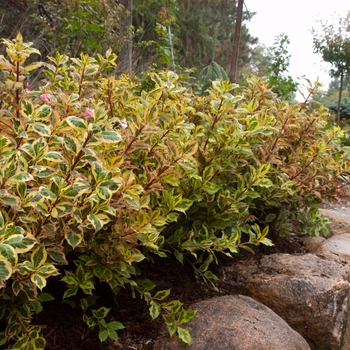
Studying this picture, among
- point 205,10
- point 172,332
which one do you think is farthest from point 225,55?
Result: point 172,332

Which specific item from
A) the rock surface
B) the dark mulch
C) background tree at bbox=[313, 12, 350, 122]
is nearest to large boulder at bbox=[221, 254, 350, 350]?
the dark mulch

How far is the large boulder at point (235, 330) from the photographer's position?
5.66 feet

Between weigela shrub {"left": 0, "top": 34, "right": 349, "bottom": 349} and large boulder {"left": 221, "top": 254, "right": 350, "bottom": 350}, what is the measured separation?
0.26 meters

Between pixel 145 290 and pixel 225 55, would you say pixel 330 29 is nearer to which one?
pixel 225 55

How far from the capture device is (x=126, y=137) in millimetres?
1642

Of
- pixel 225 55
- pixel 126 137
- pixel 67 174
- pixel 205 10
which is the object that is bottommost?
pixel 67 174

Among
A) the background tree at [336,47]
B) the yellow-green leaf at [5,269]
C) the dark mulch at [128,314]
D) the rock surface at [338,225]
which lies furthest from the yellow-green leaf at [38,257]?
the background tree at [336,47]

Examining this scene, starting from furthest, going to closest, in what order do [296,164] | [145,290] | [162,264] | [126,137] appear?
[296,164]
[162,264]
[145,290]
[126,137]

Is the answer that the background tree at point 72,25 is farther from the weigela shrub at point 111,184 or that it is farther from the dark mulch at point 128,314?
the dark mulch at point 128,314

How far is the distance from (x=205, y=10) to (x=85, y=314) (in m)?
21.6

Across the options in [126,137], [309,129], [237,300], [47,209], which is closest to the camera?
[47,209]

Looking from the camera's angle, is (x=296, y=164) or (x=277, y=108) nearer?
(x=296, y=164)

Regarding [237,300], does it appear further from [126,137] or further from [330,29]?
[330,29]

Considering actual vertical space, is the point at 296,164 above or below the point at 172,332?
above
